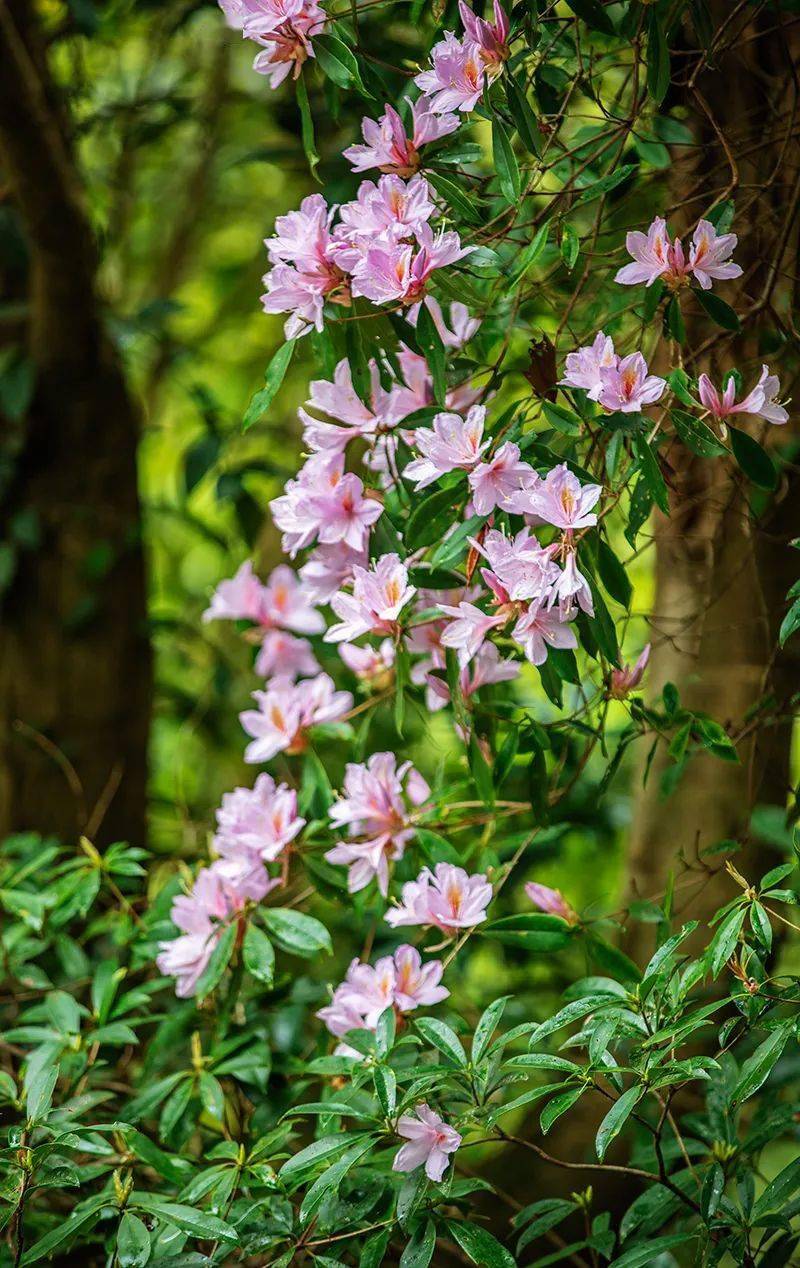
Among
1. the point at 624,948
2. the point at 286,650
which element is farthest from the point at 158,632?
the point at 624,948

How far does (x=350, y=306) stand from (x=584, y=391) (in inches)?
7.3

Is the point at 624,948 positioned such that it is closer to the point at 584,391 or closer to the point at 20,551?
the point at 584,391

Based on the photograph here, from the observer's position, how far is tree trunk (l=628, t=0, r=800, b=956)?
3.19 ft

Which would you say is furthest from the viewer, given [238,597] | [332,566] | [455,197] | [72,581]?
[72,581]

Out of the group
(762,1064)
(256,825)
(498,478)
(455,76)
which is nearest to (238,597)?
(256,825)

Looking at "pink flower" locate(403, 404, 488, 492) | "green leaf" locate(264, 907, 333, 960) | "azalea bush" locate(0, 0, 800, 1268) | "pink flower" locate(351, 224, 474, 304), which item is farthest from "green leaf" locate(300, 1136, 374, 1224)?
"pink flower" locate(351, 224, 474, 304)

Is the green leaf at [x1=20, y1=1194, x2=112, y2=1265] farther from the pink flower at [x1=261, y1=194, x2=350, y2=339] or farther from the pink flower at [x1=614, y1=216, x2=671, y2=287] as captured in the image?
the pink flower at [x1=614, y1=216, x2=671, y2=287]

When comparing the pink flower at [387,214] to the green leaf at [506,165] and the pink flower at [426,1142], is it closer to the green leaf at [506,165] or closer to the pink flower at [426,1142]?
the green leaf at [506,165]

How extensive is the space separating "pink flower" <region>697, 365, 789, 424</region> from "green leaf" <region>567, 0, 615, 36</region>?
0.26 meters

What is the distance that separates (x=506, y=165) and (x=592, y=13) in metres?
0.12

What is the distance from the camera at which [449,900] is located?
92 cm

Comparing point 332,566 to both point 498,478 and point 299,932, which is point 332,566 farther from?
point 299,932

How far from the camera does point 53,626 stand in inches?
61.7

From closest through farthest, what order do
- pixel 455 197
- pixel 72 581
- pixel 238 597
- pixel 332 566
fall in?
pixel 455 197
pixel 332 566
pixel 238 597
pixel 72 581
